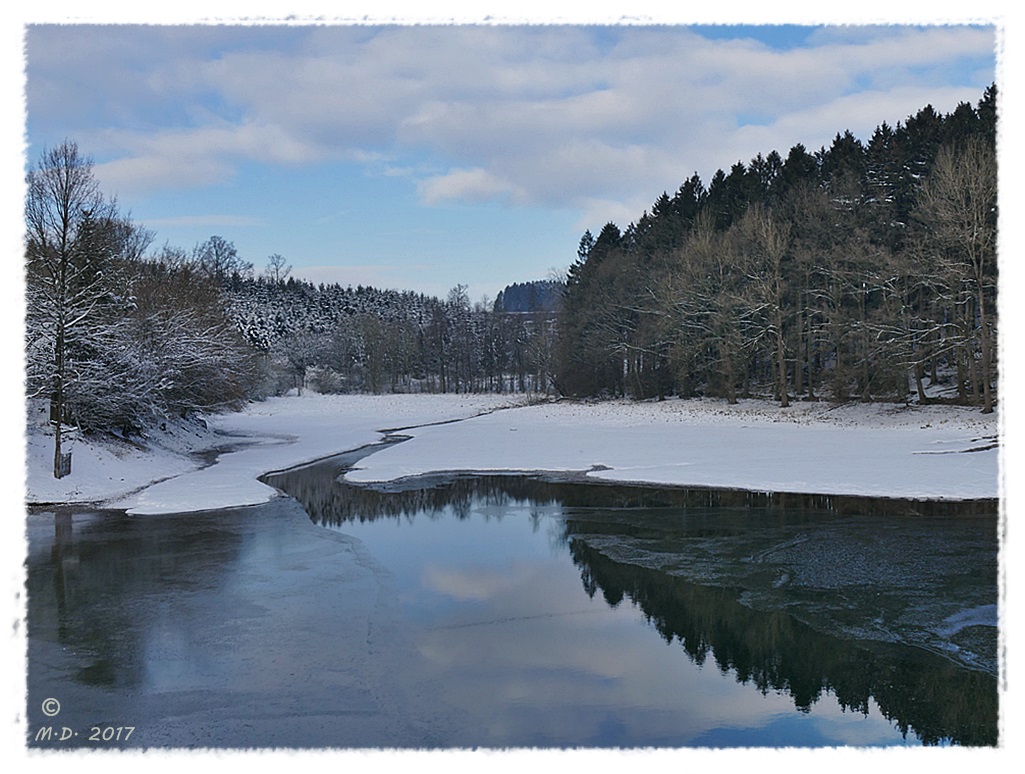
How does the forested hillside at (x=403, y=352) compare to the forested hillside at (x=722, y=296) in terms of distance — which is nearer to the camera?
the forested hillside at (x=722, y=296)

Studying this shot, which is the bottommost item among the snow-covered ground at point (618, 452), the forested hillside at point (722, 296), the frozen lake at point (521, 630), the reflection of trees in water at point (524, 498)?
the frozen lake at point (521, 630)

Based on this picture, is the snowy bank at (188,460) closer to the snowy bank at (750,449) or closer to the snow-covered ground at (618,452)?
the snow-covered ground at (618,452)

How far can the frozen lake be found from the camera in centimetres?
716

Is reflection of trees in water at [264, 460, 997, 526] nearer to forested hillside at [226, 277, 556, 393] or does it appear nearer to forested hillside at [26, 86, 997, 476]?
forested hillside at [26, 86, 997, 476]

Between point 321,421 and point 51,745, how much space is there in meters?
44.5

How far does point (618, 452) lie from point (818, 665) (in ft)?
63.5

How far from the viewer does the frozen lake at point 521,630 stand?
282 inches

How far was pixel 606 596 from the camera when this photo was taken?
11242 millimetres

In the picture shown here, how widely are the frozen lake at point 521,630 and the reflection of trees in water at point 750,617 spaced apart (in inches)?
1.6

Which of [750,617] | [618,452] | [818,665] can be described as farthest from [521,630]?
[618,452]

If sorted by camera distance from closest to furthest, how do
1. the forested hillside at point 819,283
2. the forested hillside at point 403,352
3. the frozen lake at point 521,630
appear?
the frozen lake at point 521,630 → the forested hillside at point 819,283 → the forested hillside at point 403,352

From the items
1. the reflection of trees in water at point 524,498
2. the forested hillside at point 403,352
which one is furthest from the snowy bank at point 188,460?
the forested hillside at point 403,352

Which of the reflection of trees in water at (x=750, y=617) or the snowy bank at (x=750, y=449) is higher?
the snowy bank at (x=750, y=449)

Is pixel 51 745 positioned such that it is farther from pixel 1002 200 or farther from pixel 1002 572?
pixel 1002 200
